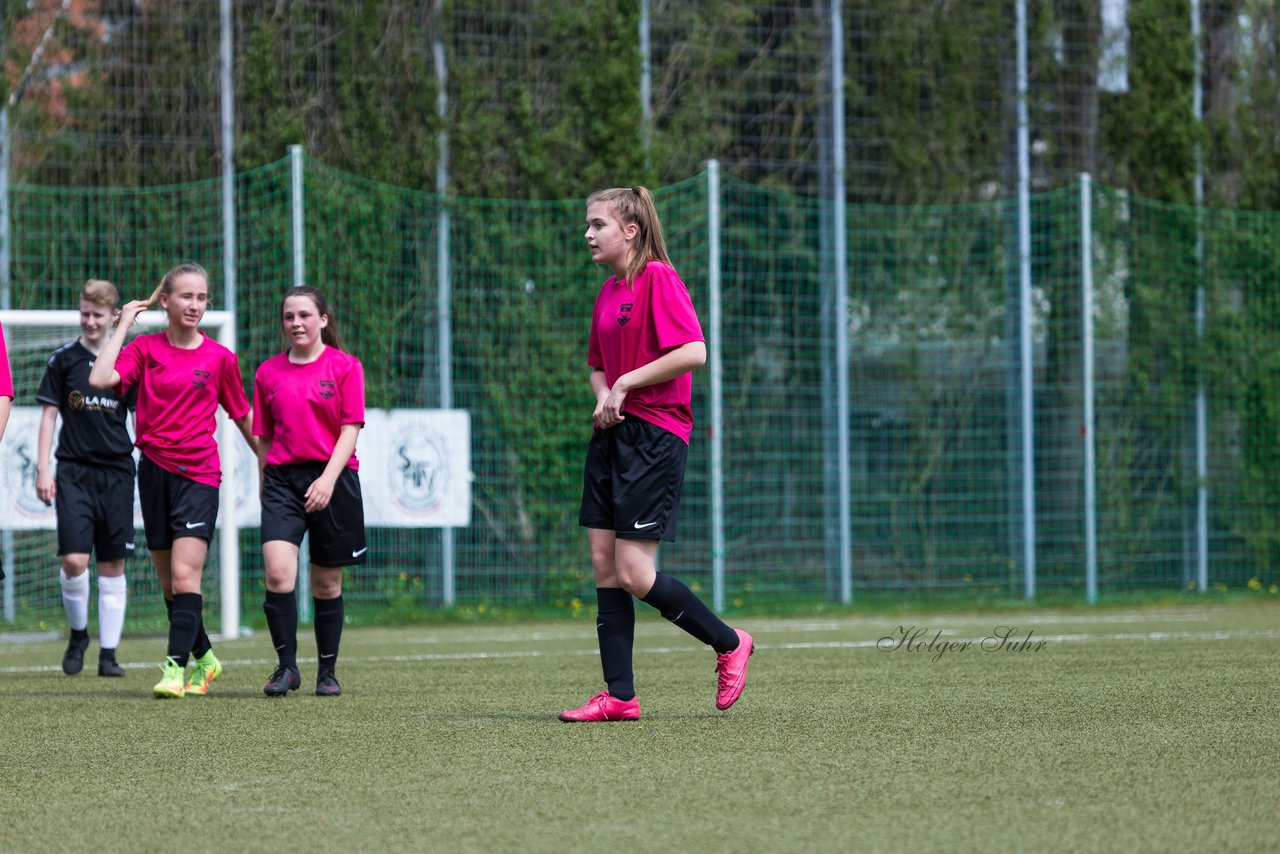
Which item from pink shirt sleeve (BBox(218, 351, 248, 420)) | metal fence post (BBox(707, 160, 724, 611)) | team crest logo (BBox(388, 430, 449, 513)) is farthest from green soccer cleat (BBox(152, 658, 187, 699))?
metal fence post (BBox(707, 160, 724, 611))

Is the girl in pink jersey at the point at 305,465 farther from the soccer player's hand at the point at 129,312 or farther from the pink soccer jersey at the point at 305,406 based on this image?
the soccer player's hand at the point at 129,312

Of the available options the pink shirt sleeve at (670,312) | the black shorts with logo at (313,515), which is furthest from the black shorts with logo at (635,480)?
the black shorts with logo at (313,515)

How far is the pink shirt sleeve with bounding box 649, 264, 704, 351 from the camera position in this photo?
200 inches

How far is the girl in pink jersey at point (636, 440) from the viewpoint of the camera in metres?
5.09

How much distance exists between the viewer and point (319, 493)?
6074 millimetres

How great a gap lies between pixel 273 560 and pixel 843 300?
7412 millimetres

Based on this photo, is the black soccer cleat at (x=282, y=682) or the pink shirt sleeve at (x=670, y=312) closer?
the pink shirt sleeve at (x=670, y=312)

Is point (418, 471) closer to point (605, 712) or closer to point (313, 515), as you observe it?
point (313, 515)

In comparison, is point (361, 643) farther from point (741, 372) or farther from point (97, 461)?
point (741, 372)

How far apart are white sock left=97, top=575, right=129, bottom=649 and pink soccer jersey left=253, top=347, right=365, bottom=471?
1.73 meters

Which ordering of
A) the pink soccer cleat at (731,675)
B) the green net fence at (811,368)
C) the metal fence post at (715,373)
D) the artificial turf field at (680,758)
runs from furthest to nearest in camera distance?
the metal fence post at (715,373)
the green net fence at (811,368)
the pink soccer cleat at (731,675)
the artificial turf field at (680,758)

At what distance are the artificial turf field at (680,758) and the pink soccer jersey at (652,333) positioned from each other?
953 mm

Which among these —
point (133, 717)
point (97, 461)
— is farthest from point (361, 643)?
point (133, 717)

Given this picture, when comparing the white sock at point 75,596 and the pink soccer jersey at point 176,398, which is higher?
the pink soccer jersey at point 176,398
